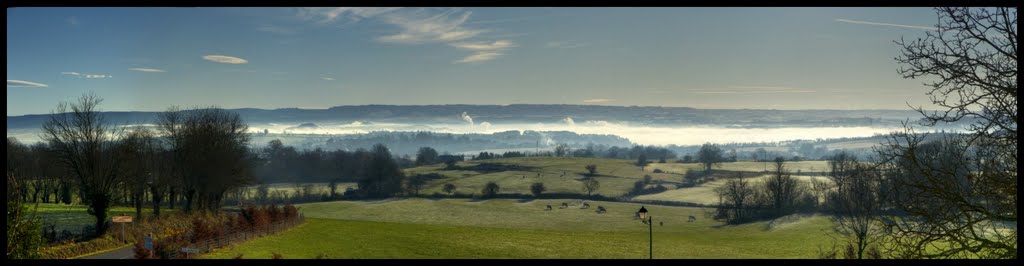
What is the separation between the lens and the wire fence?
96.4 ft

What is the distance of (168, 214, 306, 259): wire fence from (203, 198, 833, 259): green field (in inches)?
22.4

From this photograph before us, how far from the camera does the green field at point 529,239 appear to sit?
4262 centimetres

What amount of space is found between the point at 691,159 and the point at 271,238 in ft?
356

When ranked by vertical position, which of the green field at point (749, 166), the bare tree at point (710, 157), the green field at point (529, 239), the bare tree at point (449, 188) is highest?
the bare tree at point (710, 157)

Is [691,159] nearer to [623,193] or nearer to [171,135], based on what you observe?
[623,193]

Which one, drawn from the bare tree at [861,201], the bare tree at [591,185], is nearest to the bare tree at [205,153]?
the bare tree at [861,201]

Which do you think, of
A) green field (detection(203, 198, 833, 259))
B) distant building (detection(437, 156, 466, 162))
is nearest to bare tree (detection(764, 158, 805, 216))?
green field (detection(203, 198, 833, 259))

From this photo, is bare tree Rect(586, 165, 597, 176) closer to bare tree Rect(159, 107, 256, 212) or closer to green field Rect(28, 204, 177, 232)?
bare tree Rect(159, 107, 256, 212)

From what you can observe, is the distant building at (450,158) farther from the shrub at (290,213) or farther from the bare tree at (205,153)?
the shrub at (290,213)

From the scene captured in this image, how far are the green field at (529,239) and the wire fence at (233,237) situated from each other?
22.4 inches

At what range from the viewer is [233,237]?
3719 centimetres

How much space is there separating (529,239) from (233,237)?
2585 cm

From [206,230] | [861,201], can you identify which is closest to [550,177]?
[206,230]

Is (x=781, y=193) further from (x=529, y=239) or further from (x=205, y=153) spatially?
(x=205, y=153)
